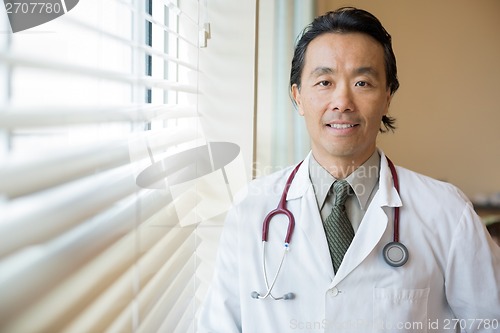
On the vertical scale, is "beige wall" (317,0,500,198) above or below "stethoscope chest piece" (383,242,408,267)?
above

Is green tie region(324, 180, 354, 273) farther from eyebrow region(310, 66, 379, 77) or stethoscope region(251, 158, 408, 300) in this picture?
eyebrow region(310, 66, 379, 77)

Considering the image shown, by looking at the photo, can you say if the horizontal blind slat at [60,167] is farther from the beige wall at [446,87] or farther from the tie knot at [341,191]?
the beige wall at [446,87]

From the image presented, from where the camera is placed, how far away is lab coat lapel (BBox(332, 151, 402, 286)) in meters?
1.06

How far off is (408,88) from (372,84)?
158 centimetres

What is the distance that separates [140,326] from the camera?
852 millimetres

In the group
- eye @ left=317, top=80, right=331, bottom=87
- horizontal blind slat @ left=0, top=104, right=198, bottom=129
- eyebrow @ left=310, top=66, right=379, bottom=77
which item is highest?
eyebrow @ left=310, top=66, right=379, bottom=77

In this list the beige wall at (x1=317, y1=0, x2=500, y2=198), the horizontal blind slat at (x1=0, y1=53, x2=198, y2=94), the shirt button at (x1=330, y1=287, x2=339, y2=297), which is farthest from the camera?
the beige wall at (x1=317, y1=0, x2=500, y2=198)

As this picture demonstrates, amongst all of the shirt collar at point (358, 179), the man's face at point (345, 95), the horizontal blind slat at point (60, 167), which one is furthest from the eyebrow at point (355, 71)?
the horizontal blind slat at point (60, 167)

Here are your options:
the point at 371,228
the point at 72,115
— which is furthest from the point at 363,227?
the point at 72,115

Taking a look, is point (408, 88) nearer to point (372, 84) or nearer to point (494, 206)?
point (494, 206)

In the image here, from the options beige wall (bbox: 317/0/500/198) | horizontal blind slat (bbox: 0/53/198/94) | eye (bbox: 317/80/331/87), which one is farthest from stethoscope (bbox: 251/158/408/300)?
beige wall (bbox: 317/0/500/198)

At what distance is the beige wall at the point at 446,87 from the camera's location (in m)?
2.59

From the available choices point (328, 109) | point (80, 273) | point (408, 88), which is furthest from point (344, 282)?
point (408, 88)

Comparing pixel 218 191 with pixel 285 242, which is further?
pixel 218 191
